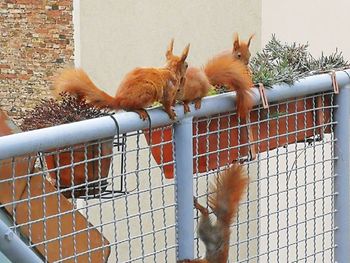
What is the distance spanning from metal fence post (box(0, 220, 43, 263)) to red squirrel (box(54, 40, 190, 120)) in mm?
327

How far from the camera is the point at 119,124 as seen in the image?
166 cm

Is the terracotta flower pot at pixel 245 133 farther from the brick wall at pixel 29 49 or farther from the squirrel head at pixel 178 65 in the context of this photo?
the brick wall at pixel 29 49

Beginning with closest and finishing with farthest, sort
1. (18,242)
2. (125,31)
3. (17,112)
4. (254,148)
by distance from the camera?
(18,242)
(254,148)
(125,31)
(17,112)

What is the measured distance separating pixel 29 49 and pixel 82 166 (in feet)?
18.7

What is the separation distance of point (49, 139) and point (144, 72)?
0.93 ft

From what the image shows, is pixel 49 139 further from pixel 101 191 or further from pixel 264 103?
pixel 264 103

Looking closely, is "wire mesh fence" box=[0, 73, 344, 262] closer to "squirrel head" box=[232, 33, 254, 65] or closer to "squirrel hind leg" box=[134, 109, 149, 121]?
"squirrel hind leg" box=[134, 109, 149, 121]

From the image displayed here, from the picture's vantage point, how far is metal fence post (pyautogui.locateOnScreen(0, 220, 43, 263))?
4.80 ft

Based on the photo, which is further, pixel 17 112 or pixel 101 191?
pixel 17 112

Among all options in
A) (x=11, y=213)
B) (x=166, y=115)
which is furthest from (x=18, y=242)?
(x=166, y=115)

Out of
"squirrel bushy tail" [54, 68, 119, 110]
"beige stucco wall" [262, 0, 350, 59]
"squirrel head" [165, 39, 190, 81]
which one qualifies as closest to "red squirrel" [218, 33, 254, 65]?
"squirrel head" [165, 39, 190, 81]

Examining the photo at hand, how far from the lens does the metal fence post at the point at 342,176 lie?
7.20 ft

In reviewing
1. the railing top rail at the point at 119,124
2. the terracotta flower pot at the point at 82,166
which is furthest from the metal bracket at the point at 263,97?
the terracotta flower pot at the point at 82,166

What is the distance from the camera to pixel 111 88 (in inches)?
264
